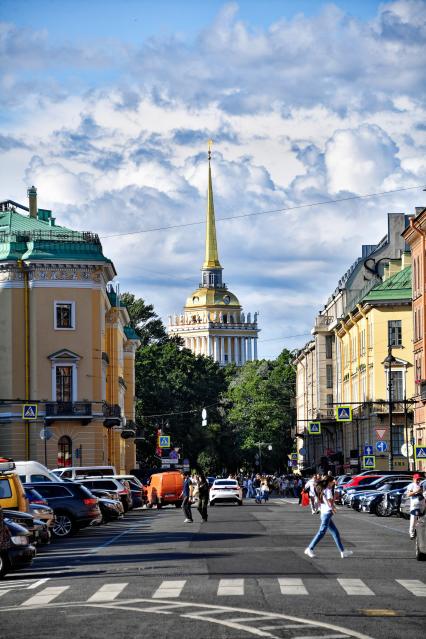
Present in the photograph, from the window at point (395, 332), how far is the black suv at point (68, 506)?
57475 mm

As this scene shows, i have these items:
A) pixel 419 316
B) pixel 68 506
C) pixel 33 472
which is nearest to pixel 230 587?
pixel 68 506

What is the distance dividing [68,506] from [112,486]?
→ 1831 centimetres

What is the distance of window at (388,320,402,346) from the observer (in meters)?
98.1

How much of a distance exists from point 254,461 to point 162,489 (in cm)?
9508

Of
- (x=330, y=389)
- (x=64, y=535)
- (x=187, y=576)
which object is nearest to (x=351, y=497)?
(x=64, y=535)

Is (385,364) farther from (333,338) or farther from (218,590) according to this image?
(218,590)

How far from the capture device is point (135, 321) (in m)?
155

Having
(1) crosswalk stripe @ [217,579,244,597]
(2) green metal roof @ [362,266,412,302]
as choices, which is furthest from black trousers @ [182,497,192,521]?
(2) green metal roof @ [362,266,412,302]

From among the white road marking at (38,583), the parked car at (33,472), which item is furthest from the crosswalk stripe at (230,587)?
the parked car at (33,472)

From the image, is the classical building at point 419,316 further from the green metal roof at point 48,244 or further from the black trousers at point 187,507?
the black trousers at point 187,507

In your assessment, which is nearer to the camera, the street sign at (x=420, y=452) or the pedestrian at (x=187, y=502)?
the pedestrian at (x=187, y=502)

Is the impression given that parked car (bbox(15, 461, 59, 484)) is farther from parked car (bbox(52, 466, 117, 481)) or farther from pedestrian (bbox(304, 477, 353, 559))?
pedestrian (bbox(304, 477, 353, 559))

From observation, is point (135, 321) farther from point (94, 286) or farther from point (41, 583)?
point (41, 583)

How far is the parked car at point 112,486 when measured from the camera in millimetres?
57844
